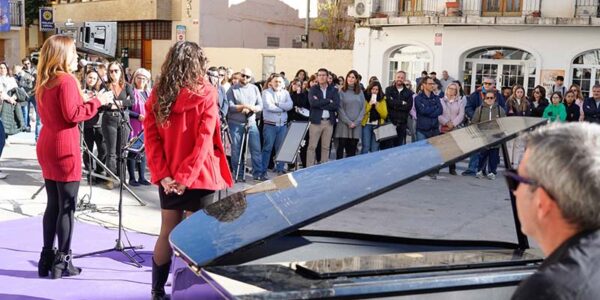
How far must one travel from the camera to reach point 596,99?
1202 centimetres

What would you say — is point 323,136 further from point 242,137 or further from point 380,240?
point 380,240

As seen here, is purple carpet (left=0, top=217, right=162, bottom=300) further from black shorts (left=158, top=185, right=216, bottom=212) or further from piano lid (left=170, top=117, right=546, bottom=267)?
piano lid (left=170, top=117, right=546, bottom=267)

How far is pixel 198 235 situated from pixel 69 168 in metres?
2.50

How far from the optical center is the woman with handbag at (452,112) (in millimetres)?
11383

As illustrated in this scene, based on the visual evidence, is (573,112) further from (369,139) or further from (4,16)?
(4,16)

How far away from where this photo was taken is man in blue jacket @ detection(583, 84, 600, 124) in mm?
11758

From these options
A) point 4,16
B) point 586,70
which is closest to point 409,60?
point 586,70

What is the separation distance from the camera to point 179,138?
4047mm

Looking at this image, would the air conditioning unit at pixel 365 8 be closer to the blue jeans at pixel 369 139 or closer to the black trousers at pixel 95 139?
the blue jeans at pixel 369 139

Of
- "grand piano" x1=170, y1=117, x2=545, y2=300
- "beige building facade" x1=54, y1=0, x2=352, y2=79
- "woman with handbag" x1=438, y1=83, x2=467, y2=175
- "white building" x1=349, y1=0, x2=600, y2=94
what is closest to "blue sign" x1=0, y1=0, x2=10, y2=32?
"beige building facade" x1=54, y1=0, x2=352, y2=79

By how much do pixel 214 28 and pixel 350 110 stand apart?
63.8ft

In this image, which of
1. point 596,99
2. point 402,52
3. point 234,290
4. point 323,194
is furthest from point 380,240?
point 402,52

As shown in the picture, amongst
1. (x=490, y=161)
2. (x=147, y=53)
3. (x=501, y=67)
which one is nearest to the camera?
(x=490, y=161)

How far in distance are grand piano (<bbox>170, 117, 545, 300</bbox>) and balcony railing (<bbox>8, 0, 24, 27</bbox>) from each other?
120 ft
